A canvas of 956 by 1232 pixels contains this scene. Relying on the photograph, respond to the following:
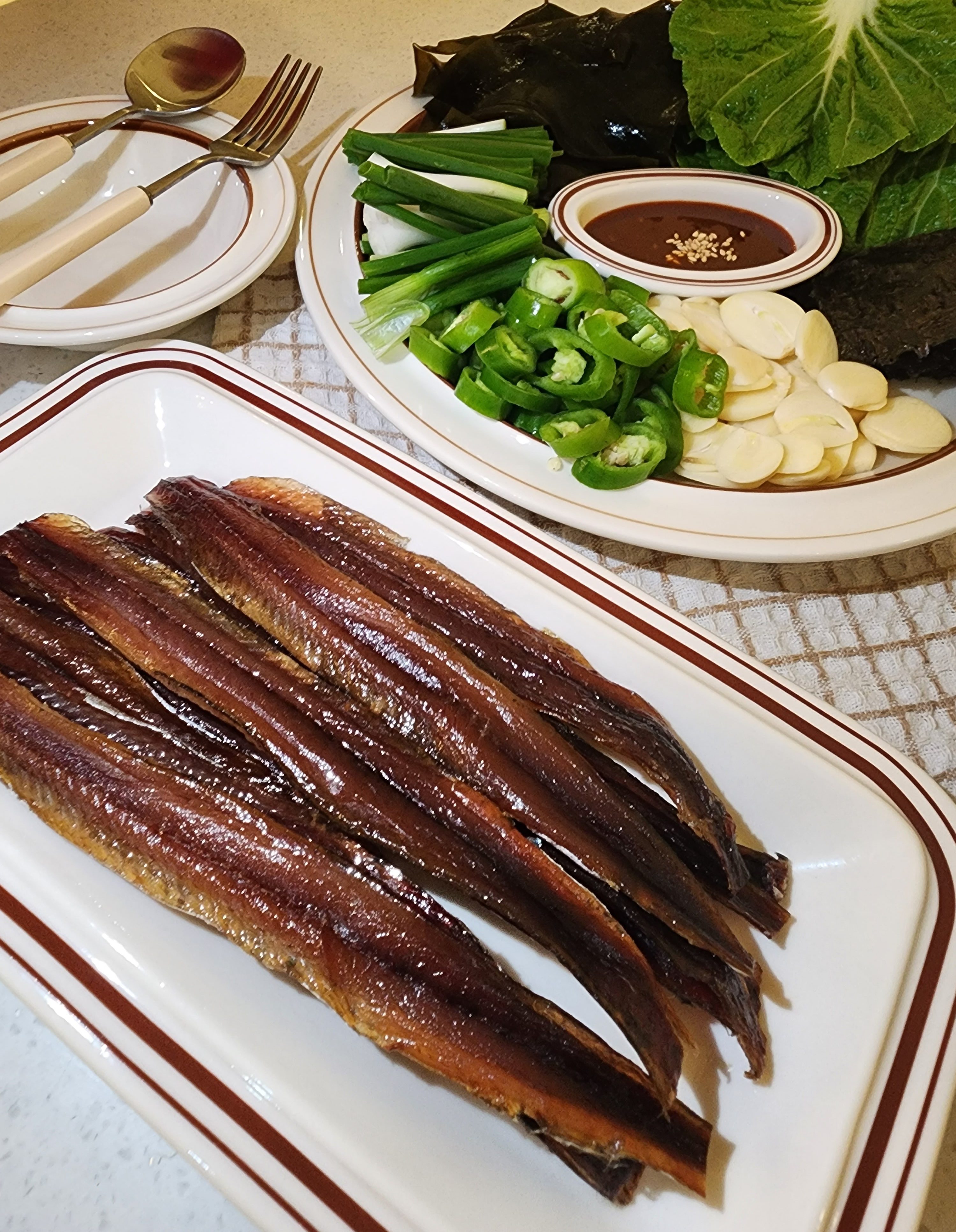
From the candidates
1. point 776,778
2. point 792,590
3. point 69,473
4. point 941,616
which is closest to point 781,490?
point 792,590

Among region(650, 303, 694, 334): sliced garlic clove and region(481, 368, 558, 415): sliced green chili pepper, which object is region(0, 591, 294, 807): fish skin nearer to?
region(481, 368, 558, 415): sliced green chili pepper

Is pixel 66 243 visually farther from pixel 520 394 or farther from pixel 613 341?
pixel 613 341

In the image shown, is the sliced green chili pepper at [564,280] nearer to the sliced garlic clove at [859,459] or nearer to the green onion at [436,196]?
the green onion at [436,196]

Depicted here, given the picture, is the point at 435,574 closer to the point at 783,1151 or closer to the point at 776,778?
the point at 776,778

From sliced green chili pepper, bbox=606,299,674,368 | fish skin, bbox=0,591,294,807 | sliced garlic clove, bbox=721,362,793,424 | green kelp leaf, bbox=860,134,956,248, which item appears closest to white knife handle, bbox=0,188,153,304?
fish skin, bbox=0,591,294,807

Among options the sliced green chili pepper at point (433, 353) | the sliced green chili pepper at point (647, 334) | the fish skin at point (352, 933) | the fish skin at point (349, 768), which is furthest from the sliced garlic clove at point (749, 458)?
the fish skin at point (352, 933)

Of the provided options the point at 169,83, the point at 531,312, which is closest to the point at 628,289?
the point at 531,312
